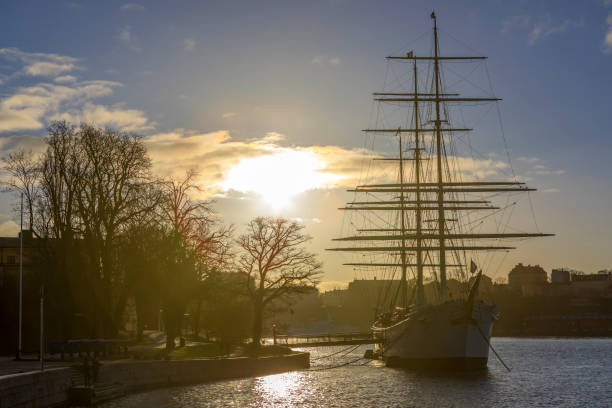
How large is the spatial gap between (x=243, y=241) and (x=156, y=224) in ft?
49.5

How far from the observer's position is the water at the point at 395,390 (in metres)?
40.4

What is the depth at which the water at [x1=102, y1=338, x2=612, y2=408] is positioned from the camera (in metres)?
40.4

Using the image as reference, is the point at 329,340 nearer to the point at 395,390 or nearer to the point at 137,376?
the point at 395,390

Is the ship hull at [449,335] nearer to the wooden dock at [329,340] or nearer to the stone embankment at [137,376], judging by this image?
the stone embankment at [137,376]

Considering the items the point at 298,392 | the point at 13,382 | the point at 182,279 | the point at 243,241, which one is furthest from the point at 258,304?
the point at 13,382

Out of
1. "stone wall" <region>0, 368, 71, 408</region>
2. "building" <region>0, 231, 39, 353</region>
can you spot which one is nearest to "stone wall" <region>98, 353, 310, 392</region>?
"stone wall" <region>0, 368, 71, 408</region>

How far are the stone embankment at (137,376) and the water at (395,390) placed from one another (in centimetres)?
71

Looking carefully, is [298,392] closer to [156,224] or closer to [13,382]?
[156,224]

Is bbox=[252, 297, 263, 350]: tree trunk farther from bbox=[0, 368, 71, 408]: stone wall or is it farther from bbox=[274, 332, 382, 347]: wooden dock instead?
bbox=[0, 368, 71, 408]: stone wall

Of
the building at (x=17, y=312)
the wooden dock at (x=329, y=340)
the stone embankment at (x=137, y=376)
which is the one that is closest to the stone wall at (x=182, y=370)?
the stone embankment at (x=137, y=376)

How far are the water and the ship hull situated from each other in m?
1.68

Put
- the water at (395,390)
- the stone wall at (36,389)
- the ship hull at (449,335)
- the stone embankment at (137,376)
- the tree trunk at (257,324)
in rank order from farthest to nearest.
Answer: the tree trunk at (257,324)
the ship hull at (449,335)
the water at (395,390)
the stone embankment at (137,376)
the stone wall at (36,389)

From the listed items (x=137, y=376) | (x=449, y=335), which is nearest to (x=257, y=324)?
(x=449, y=335)

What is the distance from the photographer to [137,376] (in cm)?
4056
